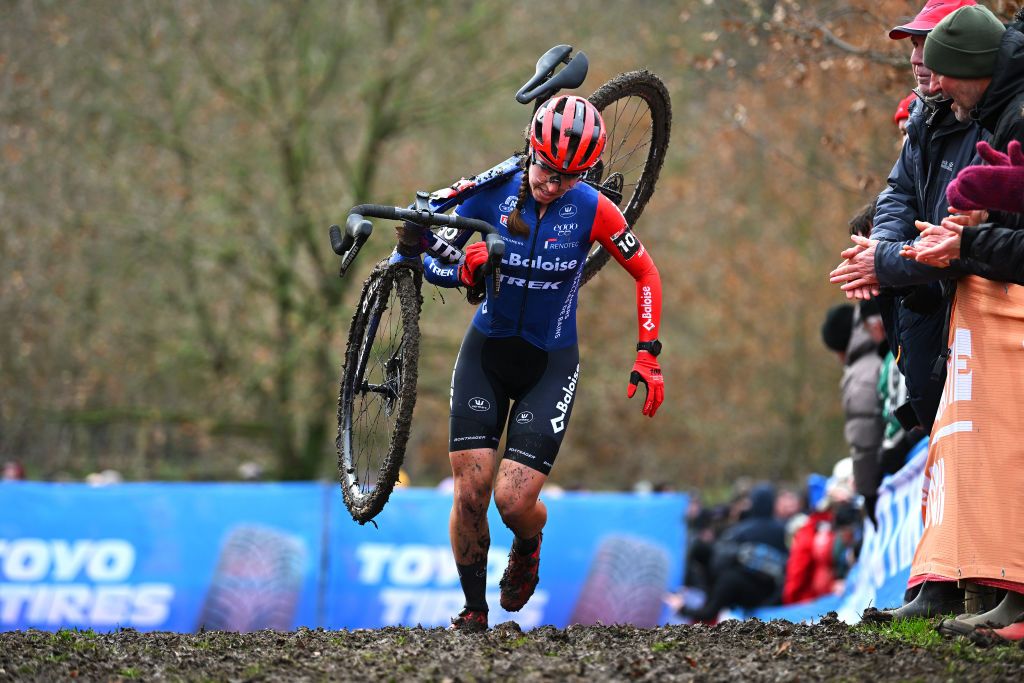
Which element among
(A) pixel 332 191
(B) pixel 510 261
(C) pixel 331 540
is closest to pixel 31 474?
(A) pixel 332 191

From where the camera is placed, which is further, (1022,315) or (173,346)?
(173,346)

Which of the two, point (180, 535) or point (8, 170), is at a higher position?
point (8, 170)

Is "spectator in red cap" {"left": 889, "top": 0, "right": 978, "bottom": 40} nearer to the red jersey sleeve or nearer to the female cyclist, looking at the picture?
the female cyclist

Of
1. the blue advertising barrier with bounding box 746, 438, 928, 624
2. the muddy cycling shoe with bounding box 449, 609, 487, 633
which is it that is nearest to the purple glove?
the blue advertising barrier with bounding box 746, 438, 928, 624

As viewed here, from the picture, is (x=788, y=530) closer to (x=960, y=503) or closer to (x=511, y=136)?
(x=960, y=503)

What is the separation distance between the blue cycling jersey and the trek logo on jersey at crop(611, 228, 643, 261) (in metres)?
0.07

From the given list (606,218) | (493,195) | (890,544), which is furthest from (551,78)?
(890,544)

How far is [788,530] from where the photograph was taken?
14.2 m

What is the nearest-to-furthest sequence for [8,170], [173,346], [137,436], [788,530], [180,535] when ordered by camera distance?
[180,535] → [788,530] → [8,170] → [173,346] → [137,436]

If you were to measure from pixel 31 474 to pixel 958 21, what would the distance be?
20.2 meters

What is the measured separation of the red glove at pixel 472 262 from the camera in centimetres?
690

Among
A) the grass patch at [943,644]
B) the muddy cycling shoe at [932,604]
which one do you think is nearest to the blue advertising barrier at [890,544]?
the muddy cycling shoe at [932,604]

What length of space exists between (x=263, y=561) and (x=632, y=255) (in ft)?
22.6

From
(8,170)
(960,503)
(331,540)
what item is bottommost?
(331,540)
